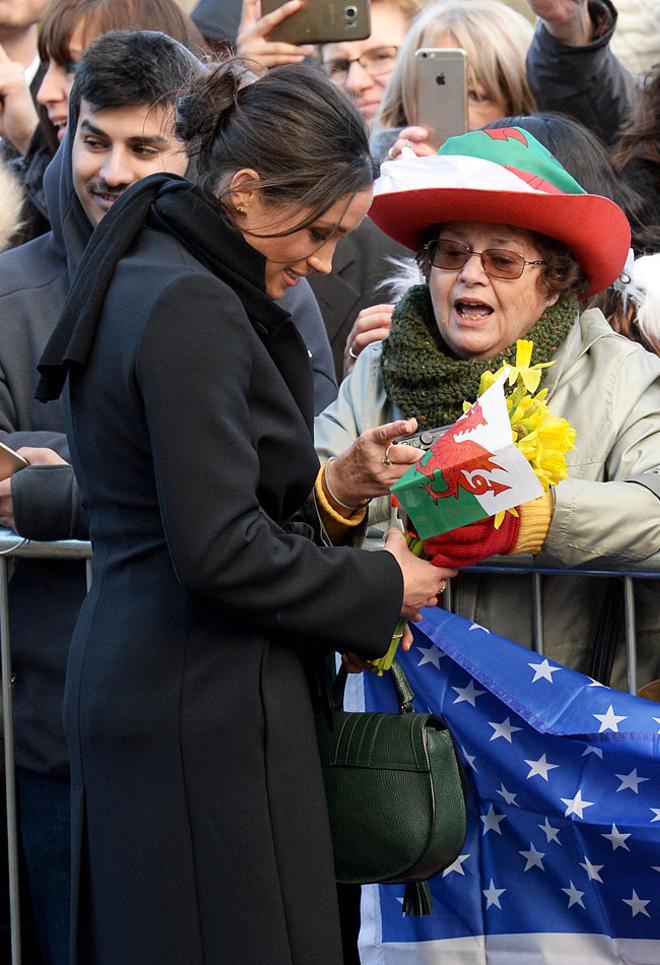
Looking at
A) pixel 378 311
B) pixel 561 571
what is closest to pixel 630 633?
pixel 561 571

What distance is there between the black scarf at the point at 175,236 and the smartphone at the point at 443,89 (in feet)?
6.02

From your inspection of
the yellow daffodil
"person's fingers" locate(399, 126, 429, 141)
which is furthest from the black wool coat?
"person's fingers" locate(399, 126, 429, 141)

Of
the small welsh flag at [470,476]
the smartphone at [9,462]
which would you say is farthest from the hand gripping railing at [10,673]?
the small welsh flag at [470,476]

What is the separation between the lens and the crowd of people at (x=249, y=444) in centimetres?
228

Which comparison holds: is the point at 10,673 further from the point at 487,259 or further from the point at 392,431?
the point at 487,259

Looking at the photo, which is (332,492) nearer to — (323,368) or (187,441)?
(187,441)

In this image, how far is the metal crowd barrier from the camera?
2898mm

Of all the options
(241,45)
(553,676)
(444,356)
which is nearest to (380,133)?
(241,45)

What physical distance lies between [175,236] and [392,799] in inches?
39.6

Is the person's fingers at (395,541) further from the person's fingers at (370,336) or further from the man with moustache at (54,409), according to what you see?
Result: the person's fingers at (370,336)

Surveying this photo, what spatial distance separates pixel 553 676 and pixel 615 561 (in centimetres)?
26

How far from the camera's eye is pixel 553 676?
279 cm

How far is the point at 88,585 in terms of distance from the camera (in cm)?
312

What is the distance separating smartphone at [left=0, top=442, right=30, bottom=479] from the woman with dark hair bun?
0.56 meters
